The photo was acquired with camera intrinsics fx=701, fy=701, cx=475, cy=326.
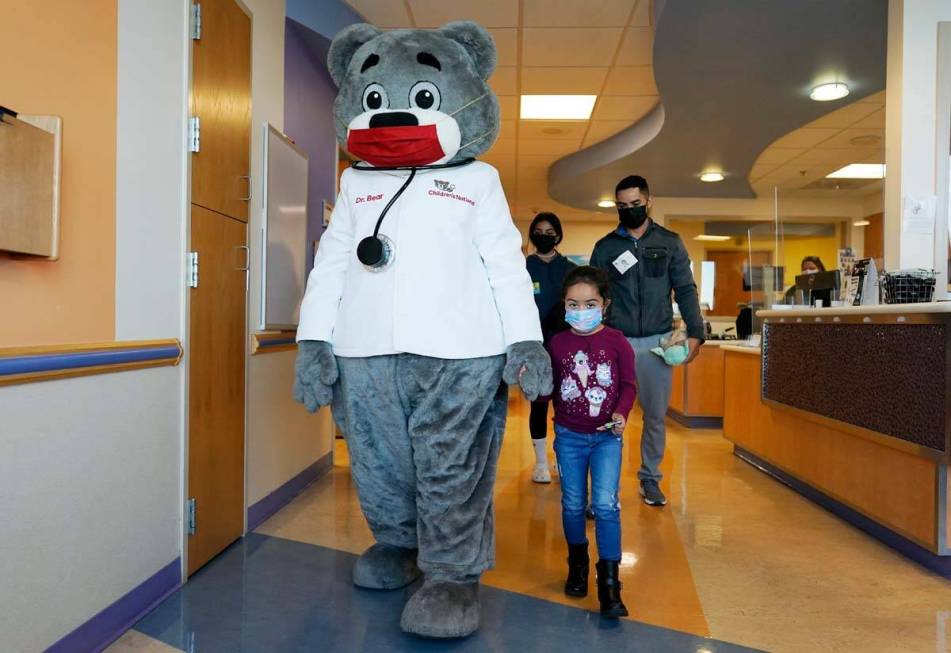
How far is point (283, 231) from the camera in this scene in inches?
125

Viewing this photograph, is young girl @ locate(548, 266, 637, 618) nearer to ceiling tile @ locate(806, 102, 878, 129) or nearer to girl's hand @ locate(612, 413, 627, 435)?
girl's hand @ locate(612, 413, 627, 435)

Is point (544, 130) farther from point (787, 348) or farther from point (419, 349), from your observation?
point (419, 349)

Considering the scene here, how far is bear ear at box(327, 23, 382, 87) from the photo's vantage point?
6.74ft

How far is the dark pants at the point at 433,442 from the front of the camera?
74.7 inches

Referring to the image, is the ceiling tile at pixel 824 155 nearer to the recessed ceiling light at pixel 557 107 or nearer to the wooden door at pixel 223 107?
the recessed ceiling light at pixel 557 107

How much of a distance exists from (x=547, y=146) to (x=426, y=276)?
5.78m

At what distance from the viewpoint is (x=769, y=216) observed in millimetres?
9508

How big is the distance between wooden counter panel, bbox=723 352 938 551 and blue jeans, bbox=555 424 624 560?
4.07 ft

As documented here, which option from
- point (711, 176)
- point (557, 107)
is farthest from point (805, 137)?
point (557, 107)

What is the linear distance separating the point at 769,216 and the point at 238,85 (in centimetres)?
844

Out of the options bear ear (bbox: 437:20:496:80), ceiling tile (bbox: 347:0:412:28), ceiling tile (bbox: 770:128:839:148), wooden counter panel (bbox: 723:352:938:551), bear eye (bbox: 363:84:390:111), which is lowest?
wooden counter panel (bbox: 723:352:938:551)

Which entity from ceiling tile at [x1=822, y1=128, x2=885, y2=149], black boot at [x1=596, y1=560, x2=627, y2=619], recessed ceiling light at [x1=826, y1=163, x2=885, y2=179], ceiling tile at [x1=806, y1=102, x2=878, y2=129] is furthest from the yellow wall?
recessed ceiling light at [x1=826, y1=163, x2=885, y2=179]

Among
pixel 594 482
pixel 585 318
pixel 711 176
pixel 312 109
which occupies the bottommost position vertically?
pixel 594 482

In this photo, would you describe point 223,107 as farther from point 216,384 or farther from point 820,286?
point 820,286
